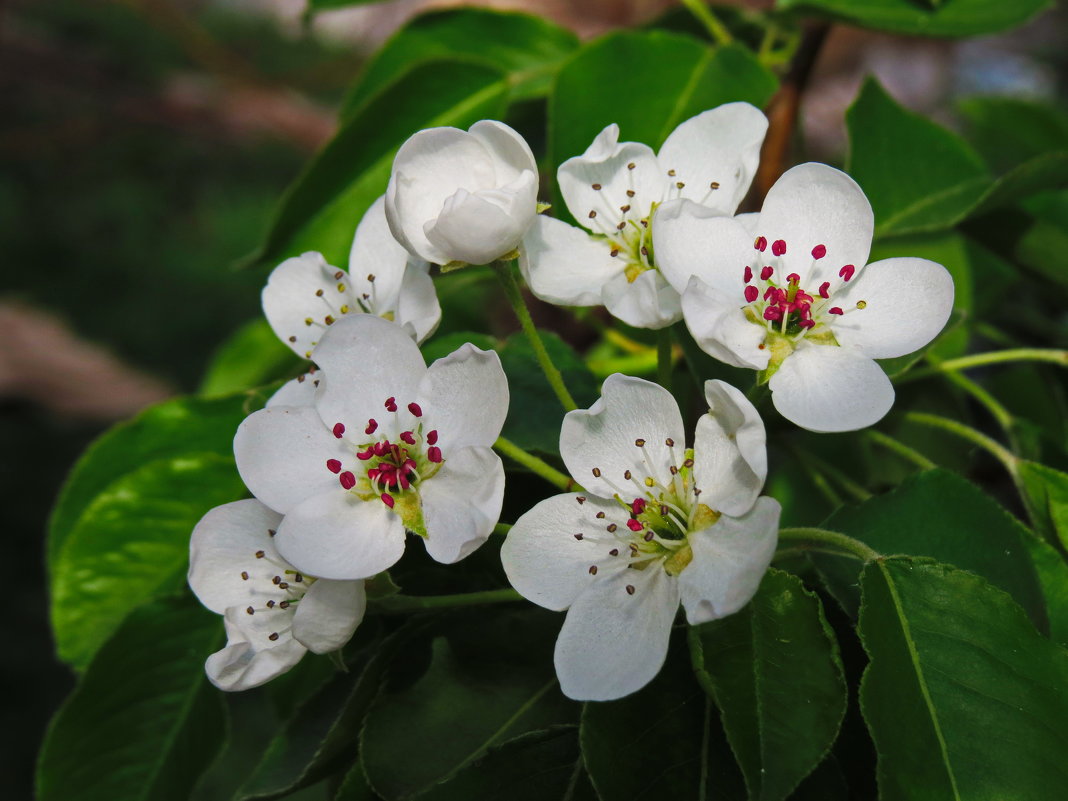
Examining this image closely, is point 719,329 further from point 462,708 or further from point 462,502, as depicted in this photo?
point 462,708

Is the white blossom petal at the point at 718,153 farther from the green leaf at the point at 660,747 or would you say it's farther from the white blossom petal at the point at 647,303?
the green leaf at the point at 660,747

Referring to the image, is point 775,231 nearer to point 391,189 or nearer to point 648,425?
point 648,425

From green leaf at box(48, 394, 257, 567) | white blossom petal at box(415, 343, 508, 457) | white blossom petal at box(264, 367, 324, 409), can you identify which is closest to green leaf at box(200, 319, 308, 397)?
green leaf at box(48, 394, 257, 567)

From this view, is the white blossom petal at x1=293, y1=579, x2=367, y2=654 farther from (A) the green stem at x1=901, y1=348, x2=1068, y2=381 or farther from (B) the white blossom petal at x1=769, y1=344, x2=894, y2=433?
(A) the green stem at x1=901, y1=348, x2=1068, y2=381

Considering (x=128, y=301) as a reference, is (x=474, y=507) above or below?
above

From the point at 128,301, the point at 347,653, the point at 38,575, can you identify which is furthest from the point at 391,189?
the point at 128,301

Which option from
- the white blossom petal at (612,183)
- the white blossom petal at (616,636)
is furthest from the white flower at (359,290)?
the white blossom petal at (616,636)

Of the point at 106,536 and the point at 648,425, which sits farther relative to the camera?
the point at 106,536
